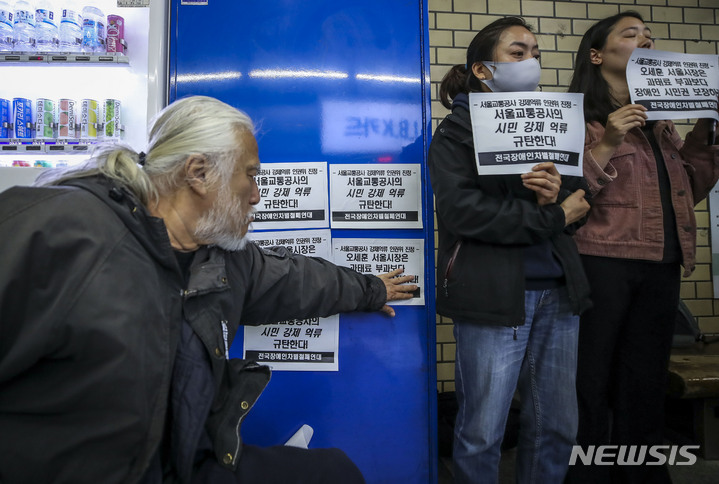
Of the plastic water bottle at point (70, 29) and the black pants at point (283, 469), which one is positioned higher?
the plastic water bottle at point (70, 29)

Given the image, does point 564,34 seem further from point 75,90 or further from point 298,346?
point 75,90

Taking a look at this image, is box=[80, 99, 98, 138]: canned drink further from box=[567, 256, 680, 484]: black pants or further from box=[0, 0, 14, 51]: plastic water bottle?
box=[567, 256, 680, 484]: black pants

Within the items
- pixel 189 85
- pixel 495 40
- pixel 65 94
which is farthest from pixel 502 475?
pixel 65 94

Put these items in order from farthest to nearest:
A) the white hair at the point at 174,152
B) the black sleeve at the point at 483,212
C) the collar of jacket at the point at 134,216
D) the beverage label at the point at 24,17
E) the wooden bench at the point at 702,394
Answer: the beverage label at the point at 24,17
the wooden bench at the point at 702,394
the black sleeve at the point at 483,212
the white hair at the point at 174,152
the collar of jacket at the point at 134,216

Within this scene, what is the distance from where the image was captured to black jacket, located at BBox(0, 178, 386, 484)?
883 mm

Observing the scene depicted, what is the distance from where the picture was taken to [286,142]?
1.85m

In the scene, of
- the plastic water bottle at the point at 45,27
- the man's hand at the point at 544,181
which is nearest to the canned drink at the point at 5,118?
the plastic water bottle at the point at 45,27

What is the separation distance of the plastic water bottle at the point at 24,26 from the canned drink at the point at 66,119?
17.2 inches

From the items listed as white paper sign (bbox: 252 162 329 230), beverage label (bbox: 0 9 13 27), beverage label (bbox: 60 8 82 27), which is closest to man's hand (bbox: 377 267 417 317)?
white paper sign (bbox: 252 162 329 230)

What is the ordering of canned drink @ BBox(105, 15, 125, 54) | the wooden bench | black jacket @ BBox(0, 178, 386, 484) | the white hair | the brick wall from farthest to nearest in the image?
the brick wall, canned drink @ BBox(105, 15, 125, 54), the wooden bench, the white hair, black jacket @ BBox(0, 178, 386, 484)

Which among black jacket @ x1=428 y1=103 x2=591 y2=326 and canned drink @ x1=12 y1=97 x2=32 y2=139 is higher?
canned drink @ x1=12 y1=97 x2=32 y2=139

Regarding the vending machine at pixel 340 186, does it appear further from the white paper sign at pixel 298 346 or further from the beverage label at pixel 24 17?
the beverage label at pixel 24 17

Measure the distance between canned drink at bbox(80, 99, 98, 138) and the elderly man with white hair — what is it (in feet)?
5.68

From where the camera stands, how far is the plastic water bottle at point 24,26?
2756mm
